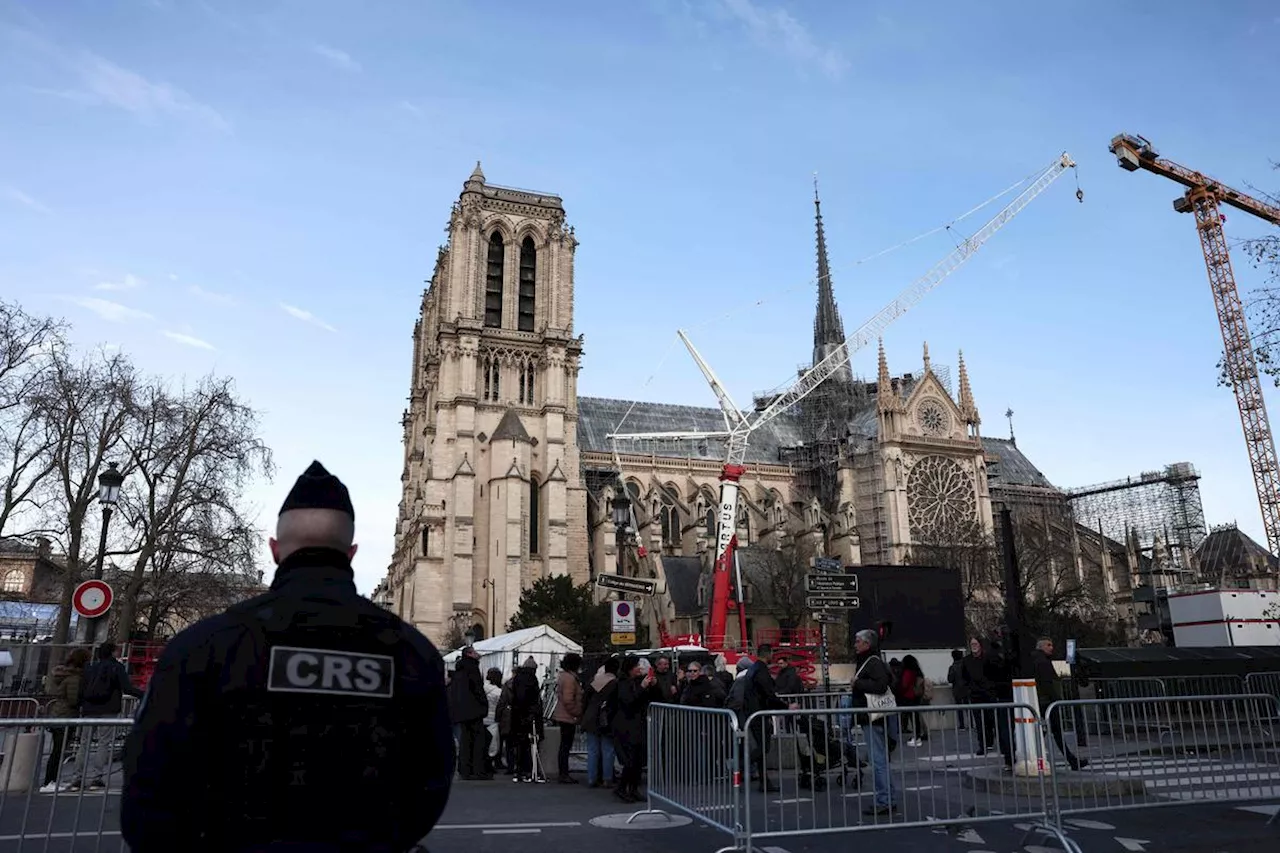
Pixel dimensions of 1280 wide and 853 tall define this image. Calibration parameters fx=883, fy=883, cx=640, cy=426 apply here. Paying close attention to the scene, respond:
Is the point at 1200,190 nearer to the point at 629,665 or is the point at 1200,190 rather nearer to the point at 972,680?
the point at 972,680

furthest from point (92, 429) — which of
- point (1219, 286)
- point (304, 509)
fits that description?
point (1219, 286)

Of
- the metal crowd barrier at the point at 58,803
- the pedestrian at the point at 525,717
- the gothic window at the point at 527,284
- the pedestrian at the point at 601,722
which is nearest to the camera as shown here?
the metal crowd barrier at the point at 58,803

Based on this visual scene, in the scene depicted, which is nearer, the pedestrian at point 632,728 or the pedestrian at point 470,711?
the pedestrian at point 632,728

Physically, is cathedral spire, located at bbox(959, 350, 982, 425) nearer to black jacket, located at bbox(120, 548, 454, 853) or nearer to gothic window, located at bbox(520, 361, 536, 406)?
gothic window, located at bbox(520, 361, 536, 406)

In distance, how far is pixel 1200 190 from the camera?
55.6 m

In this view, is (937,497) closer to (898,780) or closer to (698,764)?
(898,780)

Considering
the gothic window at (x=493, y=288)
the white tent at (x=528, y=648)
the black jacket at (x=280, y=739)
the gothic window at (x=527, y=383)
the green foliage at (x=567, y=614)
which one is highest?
the gothic window at (x=493, y=288)

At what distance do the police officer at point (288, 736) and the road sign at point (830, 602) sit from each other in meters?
13.3

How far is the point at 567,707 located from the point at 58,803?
5936mm

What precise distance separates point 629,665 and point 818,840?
13.4 ft

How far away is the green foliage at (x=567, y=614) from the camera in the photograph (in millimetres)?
35125

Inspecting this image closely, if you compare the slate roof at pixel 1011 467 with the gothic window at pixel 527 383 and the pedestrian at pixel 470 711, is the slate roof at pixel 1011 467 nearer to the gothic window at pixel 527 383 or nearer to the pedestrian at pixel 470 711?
A: the gothic window at pixel 527 383

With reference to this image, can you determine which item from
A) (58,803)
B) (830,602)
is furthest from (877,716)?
(830,602)

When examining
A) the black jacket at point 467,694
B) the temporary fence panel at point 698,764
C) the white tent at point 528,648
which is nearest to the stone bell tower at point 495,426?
the white tent at point 528,648
